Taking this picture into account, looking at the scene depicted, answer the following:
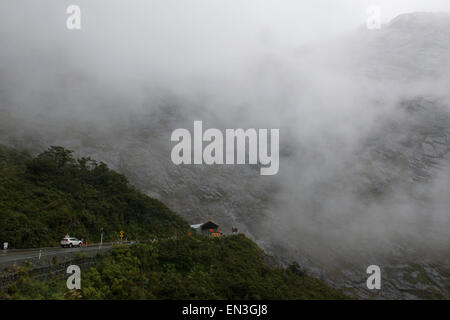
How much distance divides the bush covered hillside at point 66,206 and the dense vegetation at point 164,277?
15.3m

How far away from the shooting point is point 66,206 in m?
40.3

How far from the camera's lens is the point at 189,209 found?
101125 millimetres

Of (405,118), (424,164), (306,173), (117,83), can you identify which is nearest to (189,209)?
(306,173)

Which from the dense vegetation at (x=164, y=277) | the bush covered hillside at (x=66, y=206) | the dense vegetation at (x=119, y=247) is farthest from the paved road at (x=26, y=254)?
the dense vegetation at (x=164, y=277)

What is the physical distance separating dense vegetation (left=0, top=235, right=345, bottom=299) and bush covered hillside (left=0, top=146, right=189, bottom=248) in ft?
50.4

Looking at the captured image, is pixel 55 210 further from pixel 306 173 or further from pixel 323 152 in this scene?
pixel 323 152

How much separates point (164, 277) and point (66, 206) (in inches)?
970

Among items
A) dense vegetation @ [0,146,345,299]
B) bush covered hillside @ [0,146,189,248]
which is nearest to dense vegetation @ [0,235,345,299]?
dense vegetation @ [0,146,345,299]

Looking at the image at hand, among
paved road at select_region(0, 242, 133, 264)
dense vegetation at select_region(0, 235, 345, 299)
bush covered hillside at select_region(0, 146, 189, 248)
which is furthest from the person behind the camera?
bush covered hillside at select_region(0, 146, 189, 248)

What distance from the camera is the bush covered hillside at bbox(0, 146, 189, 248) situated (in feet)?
109

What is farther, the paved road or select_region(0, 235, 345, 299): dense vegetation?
the paved road

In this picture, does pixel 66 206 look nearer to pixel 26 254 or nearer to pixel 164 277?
pixel 26 254

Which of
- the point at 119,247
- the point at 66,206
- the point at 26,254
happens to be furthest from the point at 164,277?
the point at 66,206

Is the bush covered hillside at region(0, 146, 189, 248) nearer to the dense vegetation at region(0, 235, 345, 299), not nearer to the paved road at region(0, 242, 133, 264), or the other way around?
the paved road at region(0, 242, 133, 264)
